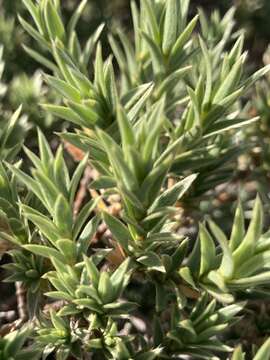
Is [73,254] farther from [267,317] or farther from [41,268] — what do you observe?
[267,317]

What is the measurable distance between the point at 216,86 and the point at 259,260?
0.82 feet

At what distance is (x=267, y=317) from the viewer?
2.79ft

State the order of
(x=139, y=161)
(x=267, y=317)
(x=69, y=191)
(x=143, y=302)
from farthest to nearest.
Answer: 1. (x=143, y=302)
2. (x=267, y=317)
3. (x=69, y=191)
4. (x=139, y=161)

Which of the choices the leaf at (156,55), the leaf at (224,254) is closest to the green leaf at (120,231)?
the leaf at (224,254)

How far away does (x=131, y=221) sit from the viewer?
633 mm

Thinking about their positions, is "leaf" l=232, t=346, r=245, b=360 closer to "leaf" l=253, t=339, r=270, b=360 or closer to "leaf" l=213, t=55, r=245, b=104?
"leaf" l=253, t=339, r=270, b=360

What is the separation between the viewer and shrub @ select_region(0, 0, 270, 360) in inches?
24.0

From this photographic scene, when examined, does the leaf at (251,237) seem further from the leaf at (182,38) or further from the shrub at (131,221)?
the leaf at (182,38)

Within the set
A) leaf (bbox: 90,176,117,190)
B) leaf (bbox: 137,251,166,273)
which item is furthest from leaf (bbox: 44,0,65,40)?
leaf (bbox: 137,251,166,273)

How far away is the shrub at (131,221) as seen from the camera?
2.00ft

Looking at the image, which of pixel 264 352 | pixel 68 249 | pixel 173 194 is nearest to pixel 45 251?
pixel 68 249

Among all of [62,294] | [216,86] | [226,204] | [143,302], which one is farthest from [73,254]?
[226,204]

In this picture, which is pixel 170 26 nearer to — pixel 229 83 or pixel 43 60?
pixel 229 83

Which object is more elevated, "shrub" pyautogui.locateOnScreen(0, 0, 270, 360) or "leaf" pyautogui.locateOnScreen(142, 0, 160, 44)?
"leaf" pyautogui.locateOnScreen(142, 0, 160, 44)
